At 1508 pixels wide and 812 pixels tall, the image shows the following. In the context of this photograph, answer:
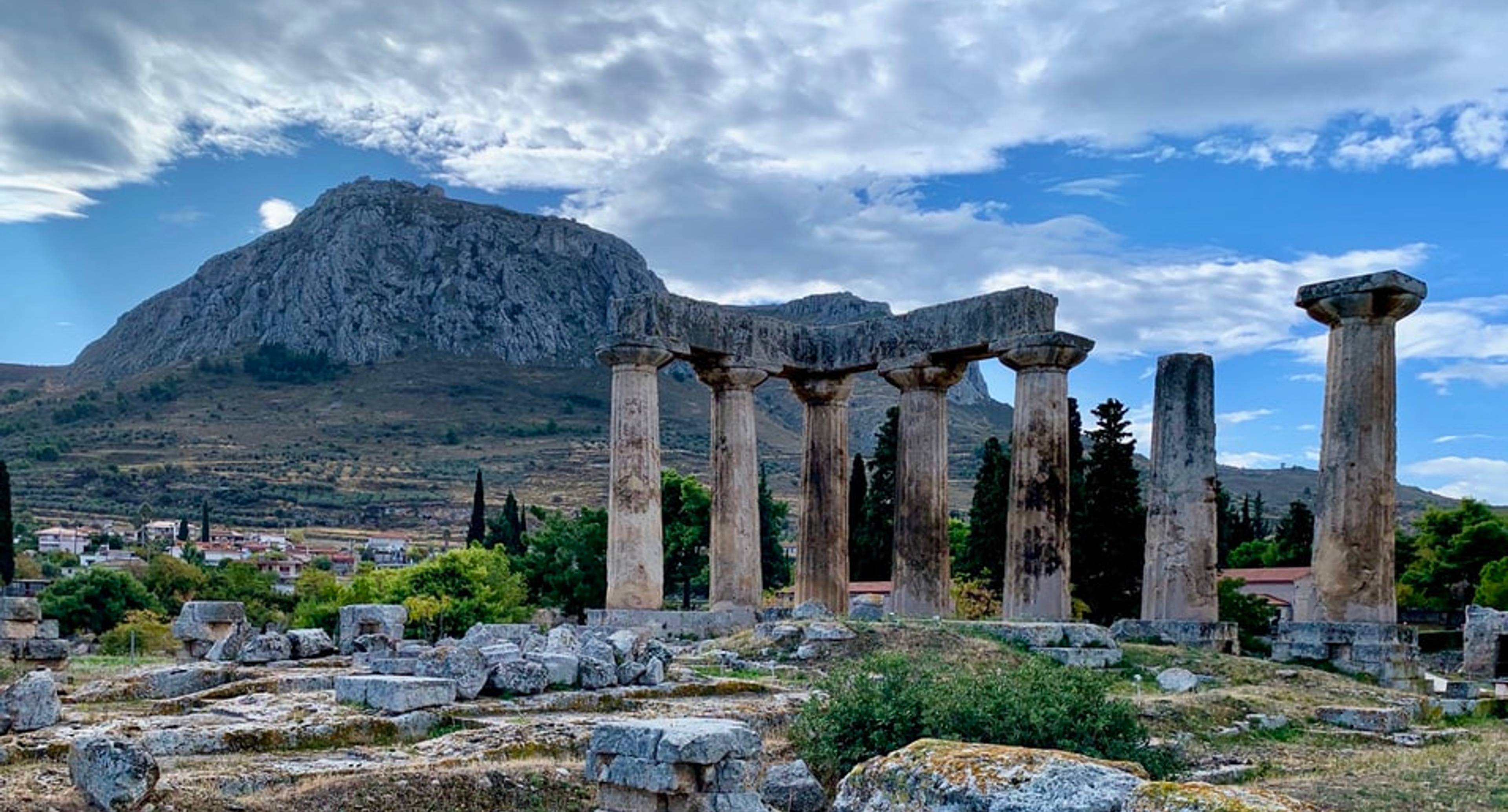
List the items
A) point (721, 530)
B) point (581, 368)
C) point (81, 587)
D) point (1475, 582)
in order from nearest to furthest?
point (721, 530), point (81, 587), point (1475, 582), point (581, 368)

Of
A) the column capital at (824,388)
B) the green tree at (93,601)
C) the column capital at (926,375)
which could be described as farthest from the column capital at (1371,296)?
the green tree at (93,601)

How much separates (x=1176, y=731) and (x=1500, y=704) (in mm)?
8465

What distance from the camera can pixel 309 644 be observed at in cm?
2178

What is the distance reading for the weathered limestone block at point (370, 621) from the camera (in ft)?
80.0

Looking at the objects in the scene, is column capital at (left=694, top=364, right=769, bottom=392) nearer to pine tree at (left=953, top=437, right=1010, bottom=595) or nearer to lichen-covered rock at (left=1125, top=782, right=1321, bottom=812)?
pine tree at (left=953, top=437, right=1010, bottom=595)

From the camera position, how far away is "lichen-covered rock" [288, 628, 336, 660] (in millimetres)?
21484

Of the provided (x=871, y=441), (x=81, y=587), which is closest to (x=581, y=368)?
(x=871, y=441)

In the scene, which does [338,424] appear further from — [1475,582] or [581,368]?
[1475,582]

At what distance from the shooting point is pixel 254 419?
502 ft

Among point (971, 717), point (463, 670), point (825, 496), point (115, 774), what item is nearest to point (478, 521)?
point (825, 496)

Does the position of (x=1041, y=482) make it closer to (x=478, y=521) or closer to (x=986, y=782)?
(x=986, y=782)

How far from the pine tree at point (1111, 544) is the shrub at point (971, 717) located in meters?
31.6

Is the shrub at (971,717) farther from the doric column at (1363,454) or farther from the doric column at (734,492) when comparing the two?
the doric column at (734,492)

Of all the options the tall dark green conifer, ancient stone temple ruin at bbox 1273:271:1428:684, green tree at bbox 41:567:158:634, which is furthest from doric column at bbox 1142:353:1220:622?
the tall dark green conifer
